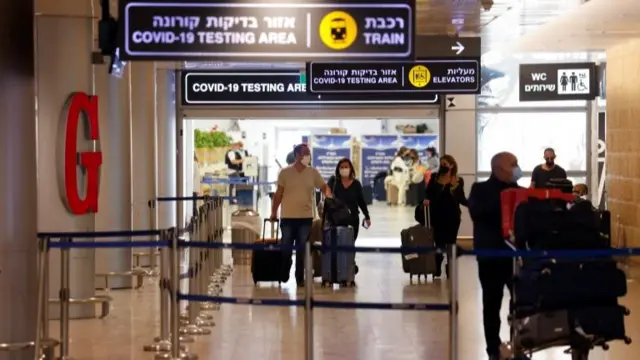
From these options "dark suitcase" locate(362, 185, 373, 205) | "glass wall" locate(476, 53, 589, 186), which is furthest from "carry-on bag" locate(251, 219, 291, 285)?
"dark suitcase" locate(362, 185, 373, 205)

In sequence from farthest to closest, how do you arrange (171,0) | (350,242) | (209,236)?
(350,242) → (209,236) → (171,0)

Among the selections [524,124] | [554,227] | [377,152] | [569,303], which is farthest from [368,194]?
[569,303]

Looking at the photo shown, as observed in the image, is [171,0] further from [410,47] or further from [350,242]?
[350,242]

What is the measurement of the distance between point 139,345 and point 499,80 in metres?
14.1

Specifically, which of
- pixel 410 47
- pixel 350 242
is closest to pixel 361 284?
pixel 350 242

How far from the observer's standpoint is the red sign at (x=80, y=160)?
11727 mm

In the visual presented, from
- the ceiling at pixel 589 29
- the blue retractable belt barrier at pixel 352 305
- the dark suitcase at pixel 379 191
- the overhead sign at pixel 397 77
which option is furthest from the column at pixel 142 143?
the dark suitcase at pixel 379 191

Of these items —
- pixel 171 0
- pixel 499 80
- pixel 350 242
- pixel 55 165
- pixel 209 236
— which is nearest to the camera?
pixel 171 0

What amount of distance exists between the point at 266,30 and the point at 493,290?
263 centimetres

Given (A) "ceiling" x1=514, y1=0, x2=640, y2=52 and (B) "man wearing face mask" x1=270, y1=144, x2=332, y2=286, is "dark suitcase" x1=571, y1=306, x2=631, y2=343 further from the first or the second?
(B) "man wearing face mask" x1=270, y1=144, x2=332, y2=286

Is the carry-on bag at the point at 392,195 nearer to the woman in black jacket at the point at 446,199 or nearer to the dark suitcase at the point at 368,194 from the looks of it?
the dark suitcase at the point at 368,194

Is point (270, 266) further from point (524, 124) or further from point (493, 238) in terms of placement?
point (524, 124)

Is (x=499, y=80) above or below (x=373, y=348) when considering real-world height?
above

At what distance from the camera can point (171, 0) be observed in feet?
27.9
